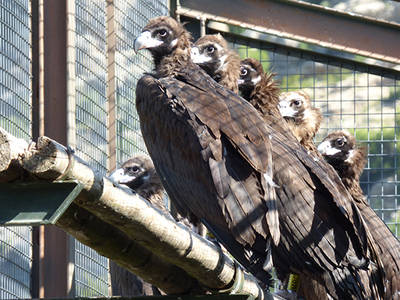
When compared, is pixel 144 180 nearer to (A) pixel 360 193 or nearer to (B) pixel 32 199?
(A) pixel 360 193

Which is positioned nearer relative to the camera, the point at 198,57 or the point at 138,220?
the point at 138,220

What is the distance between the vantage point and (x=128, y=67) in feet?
22.4

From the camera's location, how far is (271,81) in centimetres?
692

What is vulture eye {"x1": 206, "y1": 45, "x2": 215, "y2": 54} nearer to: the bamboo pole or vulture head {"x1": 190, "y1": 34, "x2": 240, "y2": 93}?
vulture head {"x1": 190, "y1": 34, "x2": 240, "y2": 93}

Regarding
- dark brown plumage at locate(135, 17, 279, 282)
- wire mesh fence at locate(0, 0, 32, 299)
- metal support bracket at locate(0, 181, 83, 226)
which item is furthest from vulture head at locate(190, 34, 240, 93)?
metal support bracket at locate(0, 181, 83, 226)

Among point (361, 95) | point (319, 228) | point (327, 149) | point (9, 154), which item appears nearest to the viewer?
point (9, 154)

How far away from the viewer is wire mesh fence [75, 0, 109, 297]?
597cm

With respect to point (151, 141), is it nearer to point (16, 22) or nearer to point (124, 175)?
point (16, 22)

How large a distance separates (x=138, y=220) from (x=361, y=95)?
480 cm

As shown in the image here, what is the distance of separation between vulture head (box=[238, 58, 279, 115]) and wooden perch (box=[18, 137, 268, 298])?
3.05 metres

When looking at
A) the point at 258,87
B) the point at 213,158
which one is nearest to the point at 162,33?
the point at 258,87

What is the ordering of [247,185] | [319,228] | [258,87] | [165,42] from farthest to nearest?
[258,87]
[165,42]
[319,228]
[247,185]

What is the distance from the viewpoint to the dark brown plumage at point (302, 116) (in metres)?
7.31

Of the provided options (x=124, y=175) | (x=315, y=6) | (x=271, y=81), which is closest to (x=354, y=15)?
(x=315, y=6)
